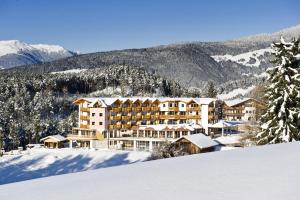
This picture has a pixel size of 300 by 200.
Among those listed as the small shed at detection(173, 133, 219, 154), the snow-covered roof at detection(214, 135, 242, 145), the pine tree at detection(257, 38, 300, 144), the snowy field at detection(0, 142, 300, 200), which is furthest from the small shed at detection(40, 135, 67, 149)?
the snowy field at detection(0, 142, 300, 200)

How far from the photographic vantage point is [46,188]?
6238 mm

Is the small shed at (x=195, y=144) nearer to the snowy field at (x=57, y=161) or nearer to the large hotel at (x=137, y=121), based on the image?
the snowy field at (x=57, y=161)

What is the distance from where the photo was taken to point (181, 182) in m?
6.25

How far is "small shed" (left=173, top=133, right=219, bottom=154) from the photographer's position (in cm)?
4597

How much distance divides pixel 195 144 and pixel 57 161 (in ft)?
48.1

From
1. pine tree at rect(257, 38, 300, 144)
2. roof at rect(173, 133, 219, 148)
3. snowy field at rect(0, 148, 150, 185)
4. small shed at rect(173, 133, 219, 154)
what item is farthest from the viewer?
roof at rect(173, 133, 219, 148)

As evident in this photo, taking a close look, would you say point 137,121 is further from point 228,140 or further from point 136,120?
point 228,140

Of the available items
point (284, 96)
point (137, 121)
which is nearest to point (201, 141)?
point (137, 121)

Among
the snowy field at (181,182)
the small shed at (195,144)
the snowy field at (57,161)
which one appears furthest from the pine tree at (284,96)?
the small shed at (195,144)

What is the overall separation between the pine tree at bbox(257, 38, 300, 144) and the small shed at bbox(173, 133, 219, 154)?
26.4 m

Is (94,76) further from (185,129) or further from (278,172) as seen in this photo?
(278,172)

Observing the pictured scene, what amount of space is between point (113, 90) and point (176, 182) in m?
120

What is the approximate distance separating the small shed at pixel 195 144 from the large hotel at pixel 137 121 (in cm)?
707

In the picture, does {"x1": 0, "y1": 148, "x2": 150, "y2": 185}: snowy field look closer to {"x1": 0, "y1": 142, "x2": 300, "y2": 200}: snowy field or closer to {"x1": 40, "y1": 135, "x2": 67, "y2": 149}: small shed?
{"x1": 40, "y1": 135, "x2": 67, "y2": 149}: small shed
